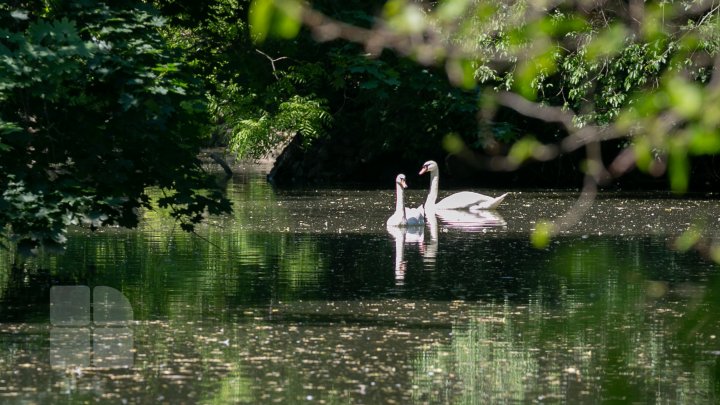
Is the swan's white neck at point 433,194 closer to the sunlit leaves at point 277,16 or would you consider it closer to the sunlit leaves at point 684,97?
the sunlit leaves at point 277,16

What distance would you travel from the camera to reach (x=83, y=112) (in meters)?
13.1

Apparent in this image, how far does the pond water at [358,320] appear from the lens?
8.91 meters

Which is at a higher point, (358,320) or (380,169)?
(380,169)

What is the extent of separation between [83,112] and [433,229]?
1072 cm

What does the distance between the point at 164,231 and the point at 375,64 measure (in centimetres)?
579

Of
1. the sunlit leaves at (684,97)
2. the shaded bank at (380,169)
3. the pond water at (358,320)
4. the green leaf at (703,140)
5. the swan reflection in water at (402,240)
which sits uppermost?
the shaded bank at (380,169)

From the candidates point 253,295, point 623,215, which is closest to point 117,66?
point 253,295

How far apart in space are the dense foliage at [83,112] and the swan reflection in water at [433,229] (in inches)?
112

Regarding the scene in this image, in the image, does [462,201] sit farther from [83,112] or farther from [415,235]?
[83,112]

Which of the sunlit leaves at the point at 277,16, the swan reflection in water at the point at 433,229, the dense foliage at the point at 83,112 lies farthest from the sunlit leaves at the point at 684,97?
the swan reflection in water at the point at 433,229

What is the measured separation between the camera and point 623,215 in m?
25.5

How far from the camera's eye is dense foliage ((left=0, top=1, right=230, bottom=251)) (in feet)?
38.9

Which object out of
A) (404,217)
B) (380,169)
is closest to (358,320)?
(404,217)

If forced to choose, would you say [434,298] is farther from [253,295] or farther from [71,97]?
[71,97]
